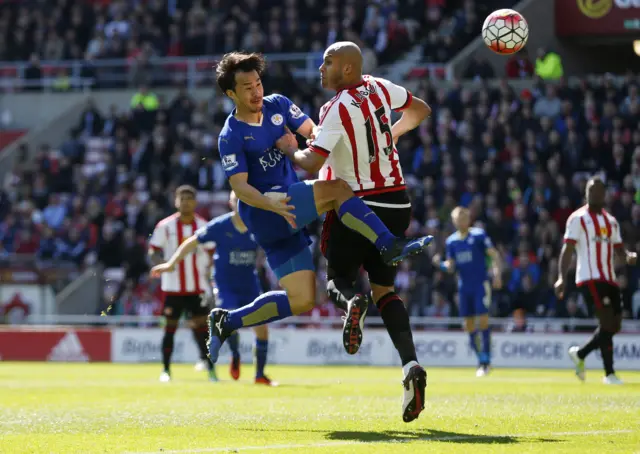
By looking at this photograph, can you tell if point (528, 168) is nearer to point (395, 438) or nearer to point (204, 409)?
point (204, 409)

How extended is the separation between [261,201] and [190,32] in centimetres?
2352

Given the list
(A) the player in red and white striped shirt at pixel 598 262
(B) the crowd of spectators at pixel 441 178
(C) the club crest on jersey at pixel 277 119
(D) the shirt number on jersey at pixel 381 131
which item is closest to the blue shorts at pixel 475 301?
(B) the crowd of spectators at pixel 441 178

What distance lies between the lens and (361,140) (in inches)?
332

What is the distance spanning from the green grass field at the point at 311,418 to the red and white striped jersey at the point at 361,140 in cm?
172

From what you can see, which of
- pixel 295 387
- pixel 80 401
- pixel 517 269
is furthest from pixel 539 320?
pixel 80 401

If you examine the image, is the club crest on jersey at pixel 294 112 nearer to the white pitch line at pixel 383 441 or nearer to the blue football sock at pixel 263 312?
the blue football sock at pixel 263 312

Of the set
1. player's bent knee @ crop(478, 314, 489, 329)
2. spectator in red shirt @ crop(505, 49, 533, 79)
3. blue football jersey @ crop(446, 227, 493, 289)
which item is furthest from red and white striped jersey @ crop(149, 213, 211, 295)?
spectator in red shirt @ crop(505, 49, 533, 79)

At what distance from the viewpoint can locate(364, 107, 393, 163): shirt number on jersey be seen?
333 inches

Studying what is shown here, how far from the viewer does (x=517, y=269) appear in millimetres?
22141

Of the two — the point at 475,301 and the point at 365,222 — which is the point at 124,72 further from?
the point at 365,222

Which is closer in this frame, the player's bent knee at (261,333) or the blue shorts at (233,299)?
the player's bent knee at (261,333)

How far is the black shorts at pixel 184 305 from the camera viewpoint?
52.4ft

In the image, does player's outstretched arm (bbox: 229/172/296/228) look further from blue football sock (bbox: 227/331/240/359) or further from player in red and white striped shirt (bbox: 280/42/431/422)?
blue football sock (bbox: 227/331/240/359)

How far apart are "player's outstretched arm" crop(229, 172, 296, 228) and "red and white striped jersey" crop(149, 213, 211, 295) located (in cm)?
728
